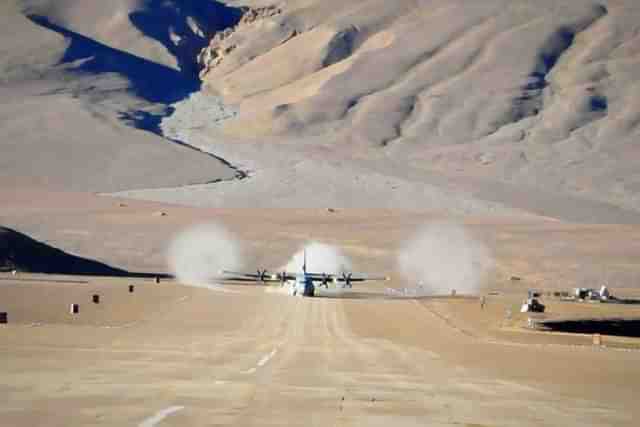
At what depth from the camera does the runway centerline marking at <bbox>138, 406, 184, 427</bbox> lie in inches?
623

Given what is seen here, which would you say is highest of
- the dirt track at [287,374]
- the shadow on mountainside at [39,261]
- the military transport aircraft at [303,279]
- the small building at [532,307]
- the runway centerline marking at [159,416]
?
the shadow on mountainside at [39,261]

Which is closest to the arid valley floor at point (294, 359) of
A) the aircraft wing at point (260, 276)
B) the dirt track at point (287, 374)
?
the dirt track at point (287, 374)

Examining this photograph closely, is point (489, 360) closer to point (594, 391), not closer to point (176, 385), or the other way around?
point (594, 391)

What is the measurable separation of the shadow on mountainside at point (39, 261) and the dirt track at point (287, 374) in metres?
40.5

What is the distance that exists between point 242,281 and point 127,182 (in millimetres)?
91586

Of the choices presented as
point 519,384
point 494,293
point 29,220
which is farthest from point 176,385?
point 29,220

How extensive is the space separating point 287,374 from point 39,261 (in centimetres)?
7174

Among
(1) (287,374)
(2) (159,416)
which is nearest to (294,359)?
(1) (287,374)

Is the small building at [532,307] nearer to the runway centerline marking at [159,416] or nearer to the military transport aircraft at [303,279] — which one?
the military transport aircraft at [303,279]

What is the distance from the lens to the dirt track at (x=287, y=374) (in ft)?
58.9

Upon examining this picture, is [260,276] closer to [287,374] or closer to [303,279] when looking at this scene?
[303,279]

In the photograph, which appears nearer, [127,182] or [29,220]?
[29,220]

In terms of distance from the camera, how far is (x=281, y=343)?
121 ft

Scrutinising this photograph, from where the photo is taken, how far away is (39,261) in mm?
93875
